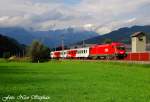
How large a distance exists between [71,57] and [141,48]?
30.7 meters

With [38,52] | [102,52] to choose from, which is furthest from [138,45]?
[38,52]

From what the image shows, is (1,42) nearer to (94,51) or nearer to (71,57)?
(71,57)

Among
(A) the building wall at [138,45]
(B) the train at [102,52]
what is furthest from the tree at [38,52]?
(A) the building wall at [138,45]

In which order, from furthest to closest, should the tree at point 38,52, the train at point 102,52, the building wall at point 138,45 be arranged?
1. the tree at point 38,52
2. the building wall at point 138,45
3. the train at point 102,52

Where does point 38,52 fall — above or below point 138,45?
below

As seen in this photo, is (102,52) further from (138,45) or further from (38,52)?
(38,52)

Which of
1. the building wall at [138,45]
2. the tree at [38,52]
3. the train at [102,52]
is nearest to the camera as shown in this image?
the train at [102,52]

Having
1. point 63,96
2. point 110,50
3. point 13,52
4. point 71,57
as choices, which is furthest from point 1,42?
point 63,96

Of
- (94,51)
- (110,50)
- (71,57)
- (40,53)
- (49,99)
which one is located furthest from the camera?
(40,53)

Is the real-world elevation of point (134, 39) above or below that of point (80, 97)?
above

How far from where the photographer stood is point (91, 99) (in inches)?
607

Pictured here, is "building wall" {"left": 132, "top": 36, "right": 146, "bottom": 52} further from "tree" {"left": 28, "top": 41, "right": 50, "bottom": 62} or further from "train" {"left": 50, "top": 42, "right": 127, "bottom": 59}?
"tree" {"left": 28, "top": 41, "right": 50, "bottom": 62}

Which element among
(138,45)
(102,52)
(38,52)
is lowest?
(102,52)

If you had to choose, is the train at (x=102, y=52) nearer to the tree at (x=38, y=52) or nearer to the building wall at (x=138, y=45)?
the building wall at (x=138, y=45)
